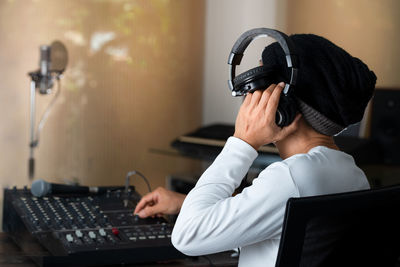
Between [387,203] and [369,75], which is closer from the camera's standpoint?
[387,203]

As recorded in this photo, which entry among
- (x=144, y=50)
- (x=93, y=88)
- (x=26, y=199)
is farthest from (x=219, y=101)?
(x=26, y=199)

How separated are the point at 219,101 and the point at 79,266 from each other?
2991 millimetres

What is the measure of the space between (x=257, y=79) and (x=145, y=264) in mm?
512

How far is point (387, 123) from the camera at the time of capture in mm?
3172

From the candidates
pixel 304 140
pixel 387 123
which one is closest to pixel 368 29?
pixel 387 123

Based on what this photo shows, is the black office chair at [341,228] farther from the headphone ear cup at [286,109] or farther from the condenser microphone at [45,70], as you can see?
the condenser microphone at [45,70]

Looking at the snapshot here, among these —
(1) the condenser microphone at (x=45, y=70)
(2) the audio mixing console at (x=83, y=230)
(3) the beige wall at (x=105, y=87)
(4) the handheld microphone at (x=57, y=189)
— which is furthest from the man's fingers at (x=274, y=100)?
(3) the beige wall at (x=105, y=87)

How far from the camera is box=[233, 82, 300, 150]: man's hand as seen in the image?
3.83 feet

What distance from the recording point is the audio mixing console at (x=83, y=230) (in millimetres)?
1331

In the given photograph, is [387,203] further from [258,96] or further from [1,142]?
[1,142]

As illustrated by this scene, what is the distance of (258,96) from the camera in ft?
3.88

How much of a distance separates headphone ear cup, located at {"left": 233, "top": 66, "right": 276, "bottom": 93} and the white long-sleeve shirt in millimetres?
108

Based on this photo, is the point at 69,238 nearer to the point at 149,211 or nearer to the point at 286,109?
the point at 149,211

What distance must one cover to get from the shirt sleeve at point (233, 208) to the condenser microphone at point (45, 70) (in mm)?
1848
